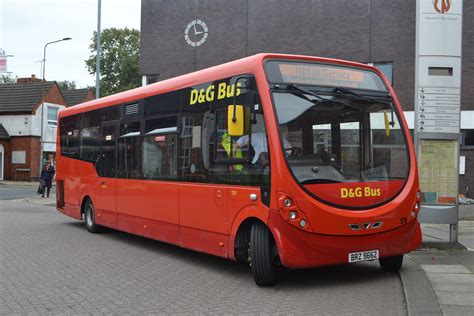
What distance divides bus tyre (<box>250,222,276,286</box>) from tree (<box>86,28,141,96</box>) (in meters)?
63.6

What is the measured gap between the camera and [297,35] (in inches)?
1001

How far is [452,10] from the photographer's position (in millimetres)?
9586

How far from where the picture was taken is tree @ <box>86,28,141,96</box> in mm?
68938

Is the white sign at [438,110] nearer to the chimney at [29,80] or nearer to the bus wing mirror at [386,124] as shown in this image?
the bus wing mirror at [386,124]

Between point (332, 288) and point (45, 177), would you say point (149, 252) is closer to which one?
point (332, 288)

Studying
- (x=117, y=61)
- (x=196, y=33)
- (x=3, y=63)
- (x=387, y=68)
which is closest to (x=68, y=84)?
(x=117, y=61)

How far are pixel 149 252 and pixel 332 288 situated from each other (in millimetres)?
3972

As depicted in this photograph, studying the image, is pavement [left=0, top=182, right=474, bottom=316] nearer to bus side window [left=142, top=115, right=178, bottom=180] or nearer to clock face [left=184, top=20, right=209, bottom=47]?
bus side window [left=142, top=115, right=178, bottom=180]

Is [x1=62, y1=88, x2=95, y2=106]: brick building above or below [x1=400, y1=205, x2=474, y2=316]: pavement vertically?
above

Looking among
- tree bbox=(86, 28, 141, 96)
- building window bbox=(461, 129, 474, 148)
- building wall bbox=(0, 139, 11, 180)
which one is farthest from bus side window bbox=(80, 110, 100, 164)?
tree bbox=(86, 28, 141, 96)

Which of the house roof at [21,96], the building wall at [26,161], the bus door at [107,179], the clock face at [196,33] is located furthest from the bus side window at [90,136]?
the house roof at [21,96]

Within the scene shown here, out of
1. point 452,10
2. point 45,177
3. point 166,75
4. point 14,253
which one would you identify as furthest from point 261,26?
point 14,253

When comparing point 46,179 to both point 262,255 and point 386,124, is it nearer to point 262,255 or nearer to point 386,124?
Answer: point 262,255

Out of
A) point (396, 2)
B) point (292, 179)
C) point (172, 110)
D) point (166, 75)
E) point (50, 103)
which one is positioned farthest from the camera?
point (50, 103)
